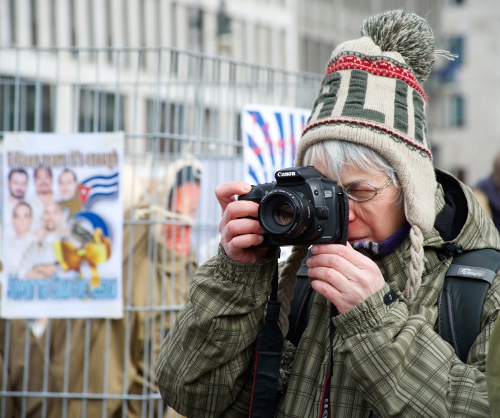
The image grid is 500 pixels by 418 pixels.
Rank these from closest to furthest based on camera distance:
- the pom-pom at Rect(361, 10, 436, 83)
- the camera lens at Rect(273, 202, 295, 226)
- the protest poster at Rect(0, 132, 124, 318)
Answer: the camera lens at Rect(273, 202, 295, 226) < the pom-pom at Rect(361, 10, 436, 83) < the protest poster at Rect(0, 132, 124, 318)

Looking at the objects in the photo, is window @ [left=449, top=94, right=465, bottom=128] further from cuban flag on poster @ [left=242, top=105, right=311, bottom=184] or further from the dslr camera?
the dslr camera

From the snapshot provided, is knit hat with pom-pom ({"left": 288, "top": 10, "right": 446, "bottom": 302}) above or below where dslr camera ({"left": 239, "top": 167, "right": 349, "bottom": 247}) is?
above

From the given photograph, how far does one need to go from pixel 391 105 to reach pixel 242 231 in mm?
506

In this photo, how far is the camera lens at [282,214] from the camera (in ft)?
7.60

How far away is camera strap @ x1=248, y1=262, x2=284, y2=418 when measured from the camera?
7.77 ft

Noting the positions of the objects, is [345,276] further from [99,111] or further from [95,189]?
[99,111]

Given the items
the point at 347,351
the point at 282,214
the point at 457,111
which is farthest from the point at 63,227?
the point at 457,111

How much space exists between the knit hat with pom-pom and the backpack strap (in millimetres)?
83

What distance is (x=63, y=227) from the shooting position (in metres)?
4.03

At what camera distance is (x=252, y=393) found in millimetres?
2389

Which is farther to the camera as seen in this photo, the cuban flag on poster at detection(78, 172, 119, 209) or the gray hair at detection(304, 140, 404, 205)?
the cuban flag on poster at detection(78, 172, 119, 209)

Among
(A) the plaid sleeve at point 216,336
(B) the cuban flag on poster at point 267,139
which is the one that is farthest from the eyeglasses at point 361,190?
(B) the cuban flag on poster at point 267,139

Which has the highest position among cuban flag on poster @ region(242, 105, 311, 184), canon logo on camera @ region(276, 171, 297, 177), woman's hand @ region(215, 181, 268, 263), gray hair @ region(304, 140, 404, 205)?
cuban flag on poster @ region(242, 105, 311, 184)

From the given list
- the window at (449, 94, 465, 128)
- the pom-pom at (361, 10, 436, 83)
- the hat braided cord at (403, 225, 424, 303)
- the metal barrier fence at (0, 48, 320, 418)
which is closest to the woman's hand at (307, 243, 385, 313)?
the hat braided cord at (403, 225, 424, 303)
